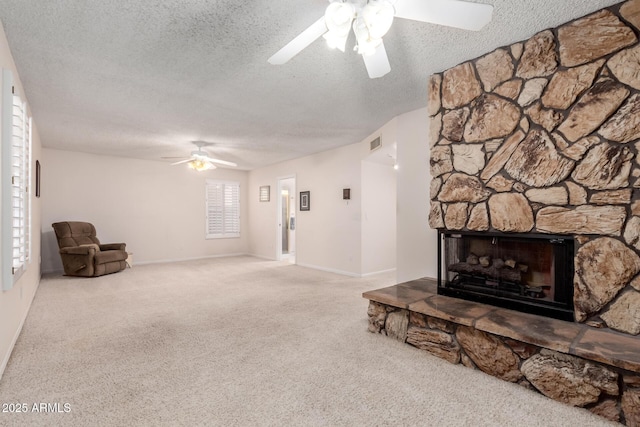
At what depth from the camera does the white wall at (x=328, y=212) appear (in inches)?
219

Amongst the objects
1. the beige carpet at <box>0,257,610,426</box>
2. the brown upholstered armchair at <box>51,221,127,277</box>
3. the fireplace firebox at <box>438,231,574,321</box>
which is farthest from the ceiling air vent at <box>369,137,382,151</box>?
the brown upholstered armchair at <box>51,221,127,277</box>

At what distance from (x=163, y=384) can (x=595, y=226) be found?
10.1 ft

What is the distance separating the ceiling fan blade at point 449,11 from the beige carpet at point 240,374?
2.12 m

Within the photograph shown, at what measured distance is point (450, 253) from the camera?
2801 millimetres

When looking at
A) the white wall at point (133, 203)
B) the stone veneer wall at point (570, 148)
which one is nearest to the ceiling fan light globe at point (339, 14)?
the stone veneer wall at point (570, 148)

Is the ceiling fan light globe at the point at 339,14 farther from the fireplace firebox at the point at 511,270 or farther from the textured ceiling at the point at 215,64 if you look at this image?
the fireplace firebox at the point at 511,270

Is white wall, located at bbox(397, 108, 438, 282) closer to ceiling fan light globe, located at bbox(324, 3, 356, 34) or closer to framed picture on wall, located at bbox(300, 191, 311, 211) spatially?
ceiling fan light globe, located at bbox(324, 3, 356, 34)

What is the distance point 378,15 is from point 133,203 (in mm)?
7029

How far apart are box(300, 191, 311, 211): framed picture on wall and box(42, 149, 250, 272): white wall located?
2.71 m

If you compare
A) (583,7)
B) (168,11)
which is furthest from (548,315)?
(168,11)

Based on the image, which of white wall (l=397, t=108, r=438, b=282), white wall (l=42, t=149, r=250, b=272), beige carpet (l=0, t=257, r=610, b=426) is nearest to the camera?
beige carpet (l=0, t=257, r=610, b=426)

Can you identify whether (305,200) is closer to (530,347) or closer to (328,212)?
(328,212)

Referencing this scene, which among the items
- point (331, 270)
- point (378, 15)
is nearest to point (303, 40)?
point (378, 15)

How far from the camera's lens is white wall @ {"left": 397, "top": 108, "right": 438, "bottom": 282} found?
3.56 meters
